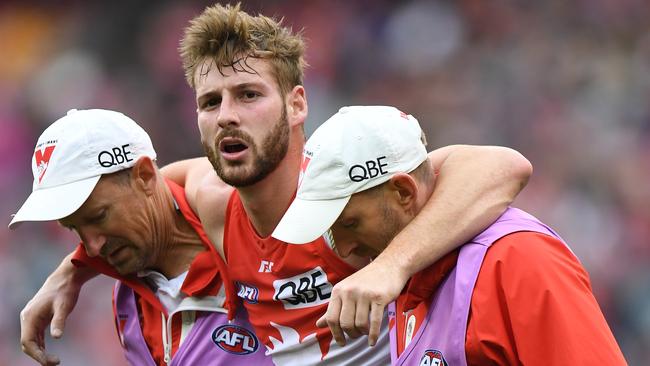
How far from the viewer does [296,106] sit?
12.9 ft

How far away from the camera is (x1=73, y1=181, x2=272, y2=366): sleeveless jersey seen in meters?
4.11

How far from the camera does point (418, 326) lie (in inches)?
123

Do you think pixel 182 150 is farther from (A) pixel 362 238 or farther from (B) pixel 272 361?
(A) pixel 362 238

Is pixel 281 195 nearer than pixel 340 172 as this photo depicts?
No

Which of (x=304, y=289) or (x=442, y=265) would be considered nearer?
(x=442, y=265)

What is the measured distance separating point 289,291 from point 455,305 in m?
1.05

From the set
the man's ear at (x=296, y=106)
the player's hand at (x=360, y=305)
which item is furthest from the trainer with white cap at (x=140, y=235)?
the player's hand at (x=360, y=305)

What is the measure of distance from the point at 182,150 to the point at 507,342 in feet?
22.5

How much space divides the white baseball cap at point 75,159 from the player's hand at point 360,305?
A: 1.46m

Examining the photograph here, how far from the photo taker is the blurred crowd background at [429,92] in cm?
816

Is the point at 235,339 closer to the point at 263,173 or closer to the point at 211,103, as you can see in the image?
the point at 263,173

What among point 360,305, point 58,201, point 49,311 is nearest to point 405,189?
point 360,305

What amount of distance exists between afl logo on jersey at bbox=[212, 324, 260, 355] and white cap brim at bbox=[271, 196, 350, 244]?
105cm

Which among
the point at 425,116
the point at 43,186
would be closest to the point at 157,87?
the point at 425,116
